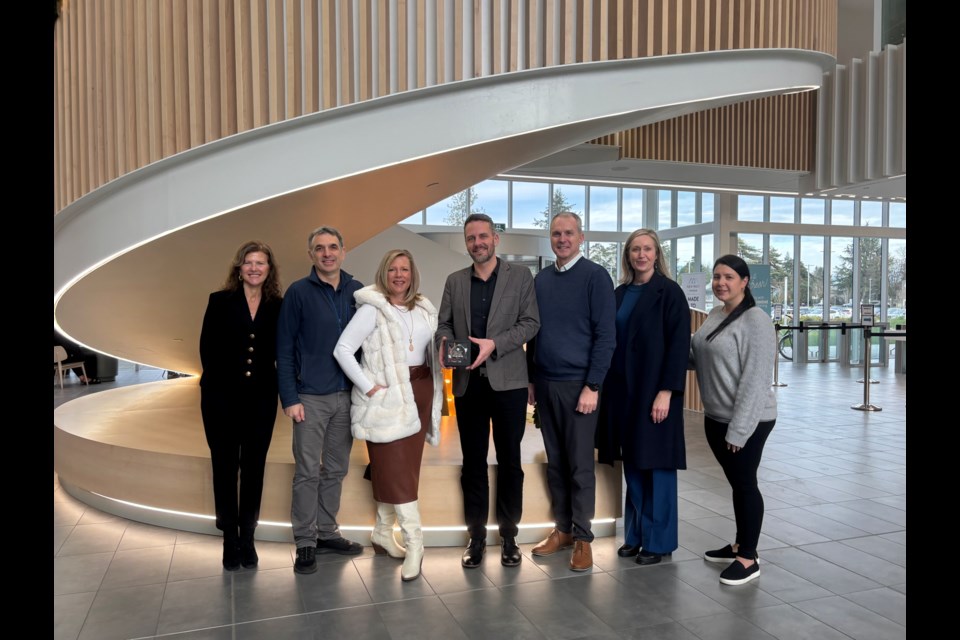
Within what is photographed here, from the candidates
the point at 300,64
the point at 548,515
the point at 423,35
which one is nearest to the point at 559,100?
the point at 423,35

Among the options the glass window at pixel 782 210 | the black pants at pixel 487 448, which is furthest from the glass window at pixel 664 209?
the black pants at pixel 487 448

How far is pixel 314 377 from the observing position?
3395mm

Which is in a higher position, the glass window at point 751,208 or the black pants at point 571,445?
the glass window at point 751,208

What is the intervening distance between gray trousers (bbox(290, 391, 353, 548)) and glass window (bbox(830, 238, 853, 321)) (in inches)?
637

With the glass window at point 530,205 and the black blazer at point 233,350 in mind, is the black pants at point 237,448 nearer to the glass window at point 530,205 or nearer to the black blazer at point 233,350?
the black blazer at point 233,350

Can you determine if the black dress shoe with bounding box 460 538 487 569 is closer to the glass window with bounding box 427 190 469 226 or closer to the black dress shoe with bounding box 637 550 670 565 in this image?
the black dress shoe with bounding box 637 550 670 565

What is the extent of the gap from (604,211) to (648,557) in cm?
1558

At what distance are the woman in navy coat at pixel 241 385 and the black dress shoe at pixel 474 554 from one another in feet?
3.52

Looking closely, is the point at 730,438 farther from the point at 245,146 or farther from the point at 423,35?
Answer: the point at 245,146

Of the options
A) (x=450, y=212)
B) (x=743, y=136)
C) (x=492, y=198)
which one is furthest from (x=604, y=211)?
(x=743, y=136)

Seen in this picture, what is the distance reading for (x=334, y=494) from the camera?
143 inches

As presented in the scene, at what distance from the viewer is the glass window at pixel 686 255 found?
54.3ft

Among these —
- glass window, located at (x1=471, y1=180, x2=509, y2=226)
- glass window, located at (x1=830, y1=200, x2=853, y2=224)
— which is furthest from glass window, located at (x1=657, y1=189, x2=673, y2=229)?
glass window, located at (x1=471, y1=180, x2=509, y2=226)

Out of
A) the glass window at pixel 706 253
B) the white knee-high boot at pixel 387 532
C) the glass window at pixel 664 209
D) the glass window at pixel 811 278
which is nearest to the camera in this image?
the white knee-high boot at pixel 387 532
